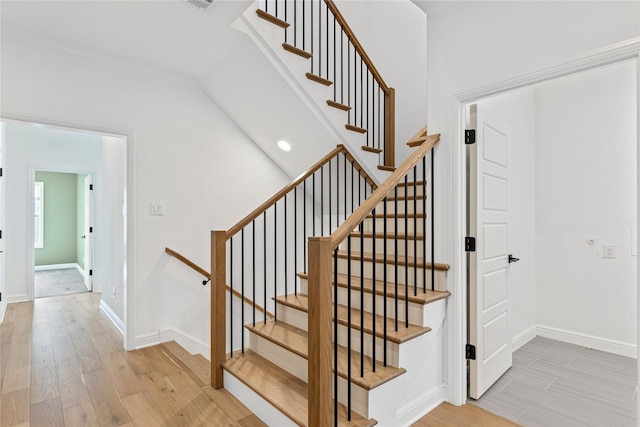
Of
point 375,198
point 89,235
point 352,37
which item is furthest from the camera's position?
point 89,235

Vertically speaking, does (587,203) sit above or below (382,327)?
above

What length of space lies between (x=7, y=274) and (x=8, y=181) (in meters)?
1.33

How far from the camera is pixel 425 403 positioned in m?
2.02

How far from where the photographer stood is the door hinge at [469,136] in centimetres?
217

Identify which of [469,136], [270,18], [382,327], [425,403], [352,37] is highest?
[352,37]

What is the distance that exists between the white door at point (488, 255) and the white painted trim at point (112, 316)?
11.2ft

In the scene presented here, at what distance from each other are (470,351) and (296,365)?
115 cm

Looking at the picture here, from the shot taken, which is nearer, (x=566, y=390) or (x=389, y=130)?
(x=566, y=390)

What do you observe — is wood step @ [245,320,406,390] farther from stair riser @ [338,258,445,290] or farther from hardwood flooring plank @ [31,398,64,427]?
hardwood flooring plank @ [31,398,64,427]

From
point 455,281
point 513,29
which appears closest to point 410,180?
point 455,281

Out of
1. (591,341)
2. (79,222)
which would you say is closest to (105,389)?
(591,341)

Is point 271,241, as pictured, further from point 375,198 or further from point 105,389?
point 375,198

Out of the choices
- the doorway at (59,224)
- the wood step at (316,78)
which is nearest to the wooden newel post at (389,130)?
the wood step at (316,78)

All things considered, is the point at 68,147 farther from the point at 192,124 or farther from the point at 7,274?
the point at 192,124
